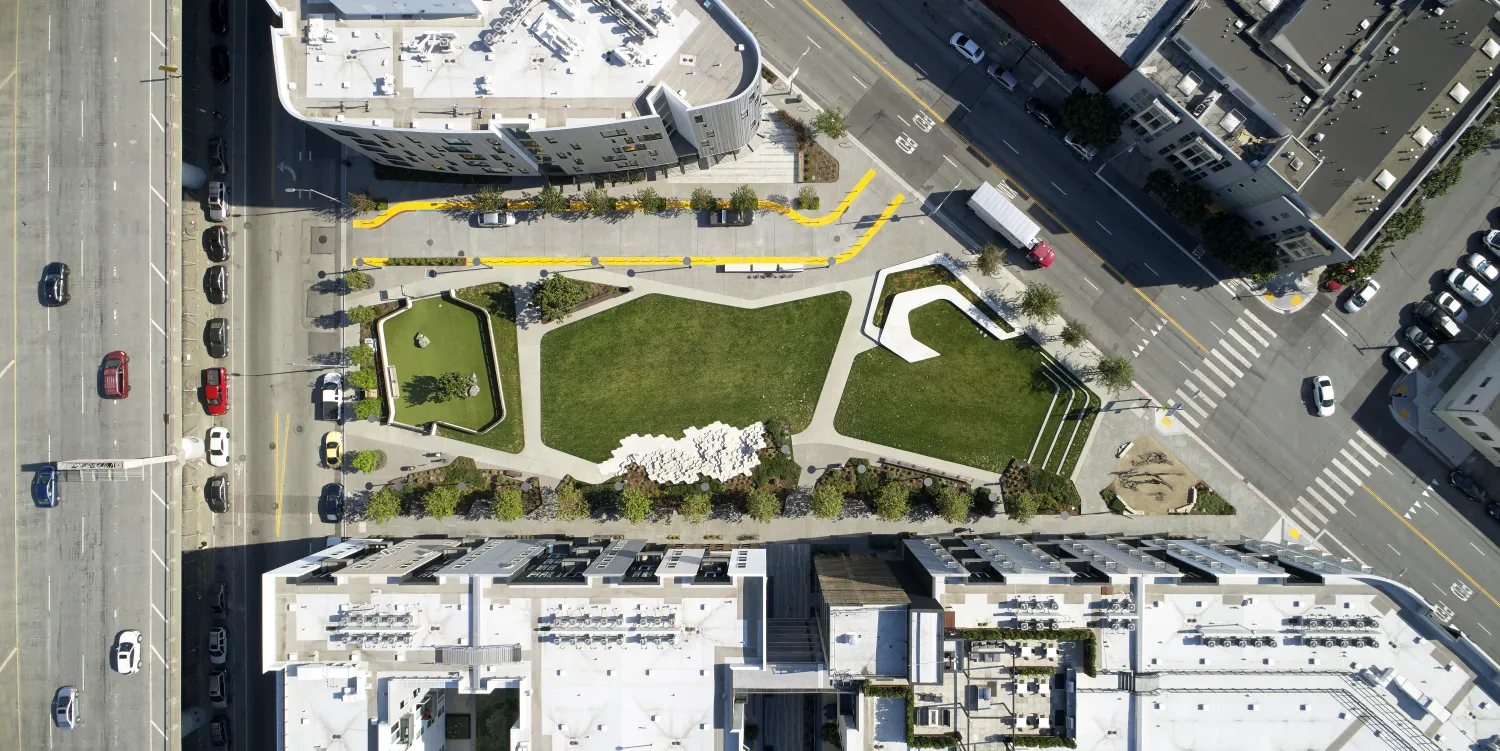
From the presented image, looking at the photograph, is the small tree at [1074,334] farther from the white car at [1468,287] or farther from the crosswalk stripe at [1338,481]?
the white car at [1468,287]

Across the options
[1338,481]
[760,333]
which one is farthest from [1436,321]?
[760,333]

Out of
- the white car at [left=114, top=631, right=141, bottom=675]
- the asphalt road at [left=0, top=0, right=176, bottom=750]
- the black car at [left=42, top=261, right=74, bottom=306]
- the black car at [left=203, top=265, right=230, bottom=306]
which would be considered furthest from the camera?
the black car at [left=203, top=265, right=230, bottom=306]

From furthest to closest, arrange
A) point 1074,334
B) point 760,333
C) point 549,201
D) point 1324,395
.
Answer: point 760,333 → point 1324,395 → point 1074,334 → point 549,201

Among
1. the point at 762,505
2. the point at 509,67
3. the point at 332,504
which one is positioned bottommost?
the point at 332,504

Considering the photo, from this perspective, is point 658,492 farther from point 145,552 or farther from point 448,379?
point 145,552

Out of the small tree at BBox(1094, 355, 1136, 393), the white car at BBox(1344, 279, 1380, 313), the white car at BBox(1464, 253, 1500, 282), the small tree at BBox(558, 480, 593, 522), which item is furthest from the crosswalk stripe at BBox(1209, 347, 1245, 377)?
the small tree at BBox(558, 480, 593, 522)

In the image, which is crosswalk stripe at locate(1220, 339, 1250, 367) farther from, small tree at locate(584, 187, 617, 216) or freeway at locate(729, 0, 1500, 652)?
small tree at locate(584, 187, 617, 216)

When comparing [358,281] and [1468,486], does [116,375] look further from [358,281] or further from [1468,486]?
[1468,486]

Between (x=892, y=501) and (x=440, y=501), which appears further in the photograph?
(x=440, y=501)

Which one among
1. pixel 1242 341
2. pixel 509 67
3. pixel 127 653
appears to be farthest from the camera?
pixel 1242 341
